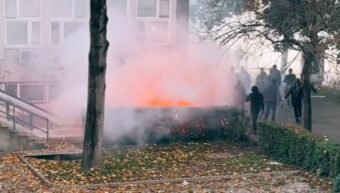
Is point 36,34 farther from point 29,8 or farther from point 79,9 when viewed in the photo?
point 79,9

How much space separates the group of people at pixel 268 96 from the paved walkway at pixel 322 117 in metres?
0.45

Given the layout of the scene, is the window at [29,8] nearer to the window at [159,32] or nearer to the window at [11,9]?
the window at [11,9]

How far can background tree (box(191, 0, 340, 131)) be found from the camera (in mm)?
15414

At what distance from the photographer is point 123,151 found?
15.8m

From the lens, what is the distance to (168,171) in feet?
44.8

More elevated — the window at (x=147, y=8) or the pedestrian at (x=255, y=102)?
the window at (x=147, y=8)

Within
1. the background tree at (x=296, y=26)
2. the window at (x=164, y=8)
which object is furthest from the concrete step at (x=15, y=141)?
the window at (x=164, y=8)

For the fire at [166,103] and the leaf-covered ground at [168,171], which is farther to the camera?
the fire at [166,103]

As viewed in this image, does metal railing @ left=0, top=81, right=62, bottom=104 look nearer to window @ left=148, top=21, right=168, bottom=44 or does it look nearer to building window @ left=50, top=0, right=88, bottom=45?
building window @ left=50, top=0, right=88, bottom=45

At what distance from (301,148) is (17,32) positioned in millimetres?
11894

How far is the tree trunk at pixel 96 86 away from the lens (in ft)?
43.1

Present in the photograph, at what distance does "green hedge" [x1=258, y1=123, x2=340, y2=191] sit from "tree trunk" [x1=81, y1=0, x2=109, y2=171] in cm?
375

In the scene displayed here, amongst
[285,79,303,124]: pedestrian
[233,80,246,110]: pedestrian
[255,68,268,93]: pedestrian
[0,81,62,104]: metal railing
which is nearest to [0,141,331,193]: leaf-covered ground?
[285,79,303,124]: pedestrian

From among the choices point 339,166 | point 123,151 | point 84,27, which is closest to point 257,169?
point 339,166
